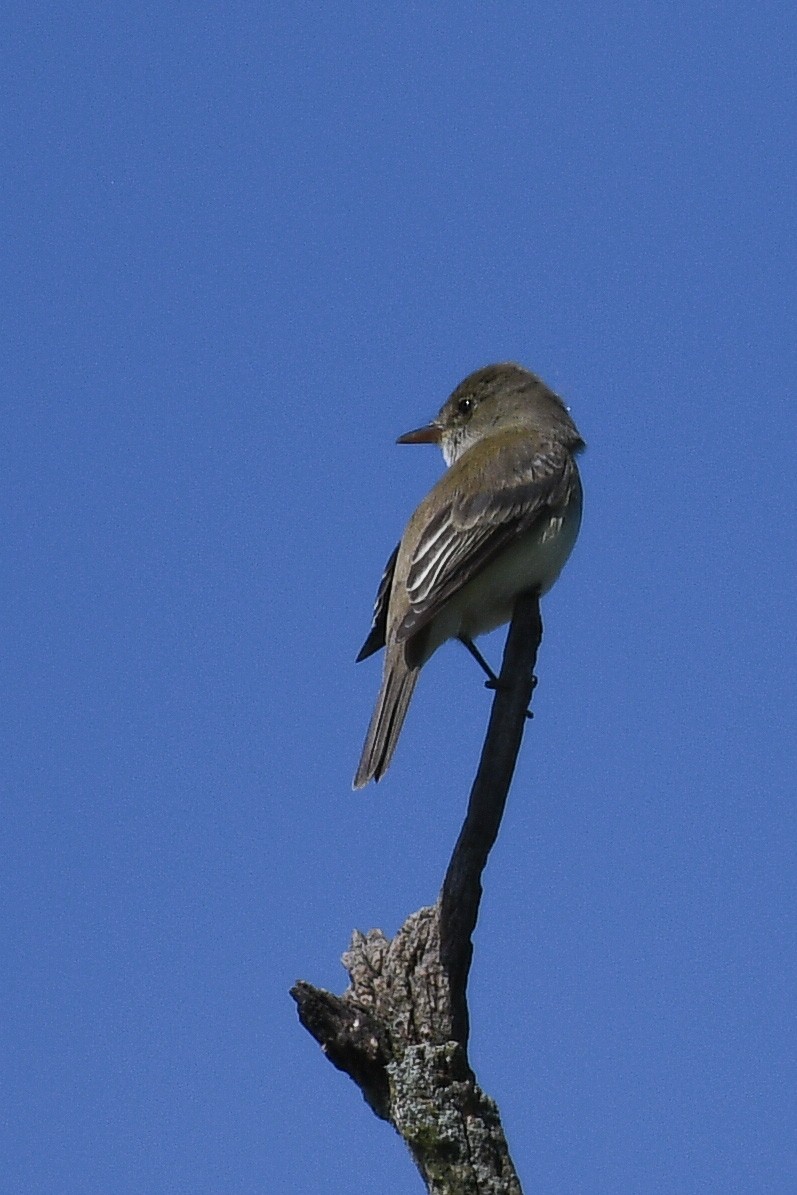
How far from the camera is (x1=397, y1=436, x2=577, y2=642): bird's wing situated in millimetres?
8953

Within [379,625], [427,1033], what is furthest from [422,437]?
[427,1033]

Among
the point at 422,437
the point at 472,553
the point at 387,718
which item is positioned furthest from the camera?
the point at 422,437

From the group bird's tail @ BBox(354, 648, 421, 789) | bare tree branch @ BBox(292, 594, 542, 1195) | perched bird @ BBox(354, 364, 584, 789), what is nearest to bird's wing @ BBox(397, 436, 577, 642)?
perched bird @ BBox(354, 364, 584, 789)

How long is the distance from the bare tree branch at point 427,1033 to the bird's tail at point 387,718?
1.45 meters

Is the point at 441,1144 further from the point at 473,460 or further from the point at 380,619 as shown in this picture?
the point at 473,460

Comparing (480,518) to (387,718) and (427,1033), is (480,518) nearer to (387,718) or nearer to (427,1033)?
(387,718)

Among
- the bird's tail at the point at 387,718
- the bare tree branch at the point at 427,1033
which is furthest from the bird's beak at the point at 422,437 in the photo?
the bare tree branch at the point at 427,1033

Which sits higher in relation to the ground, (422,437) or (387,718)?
(422,437)

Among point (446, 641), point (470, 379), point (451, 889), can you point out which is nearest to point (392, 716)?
point (446, 641)

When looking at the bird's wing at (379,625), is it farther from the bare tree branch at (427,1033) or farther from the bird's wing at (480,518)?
the bare tree branch at (427,1033)

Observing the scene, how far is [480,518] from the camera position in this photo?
30.5 ft

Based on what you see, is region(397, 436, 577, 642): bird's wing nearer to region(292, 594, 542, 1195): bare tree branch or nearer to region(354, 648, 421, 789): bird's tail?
region(354, 648, 421, 789): bird's tail

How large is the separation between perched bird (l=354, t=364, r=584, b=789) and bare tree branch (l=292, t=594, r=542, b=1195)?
1838mm

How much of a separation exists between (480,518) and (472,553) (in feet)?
0.95
